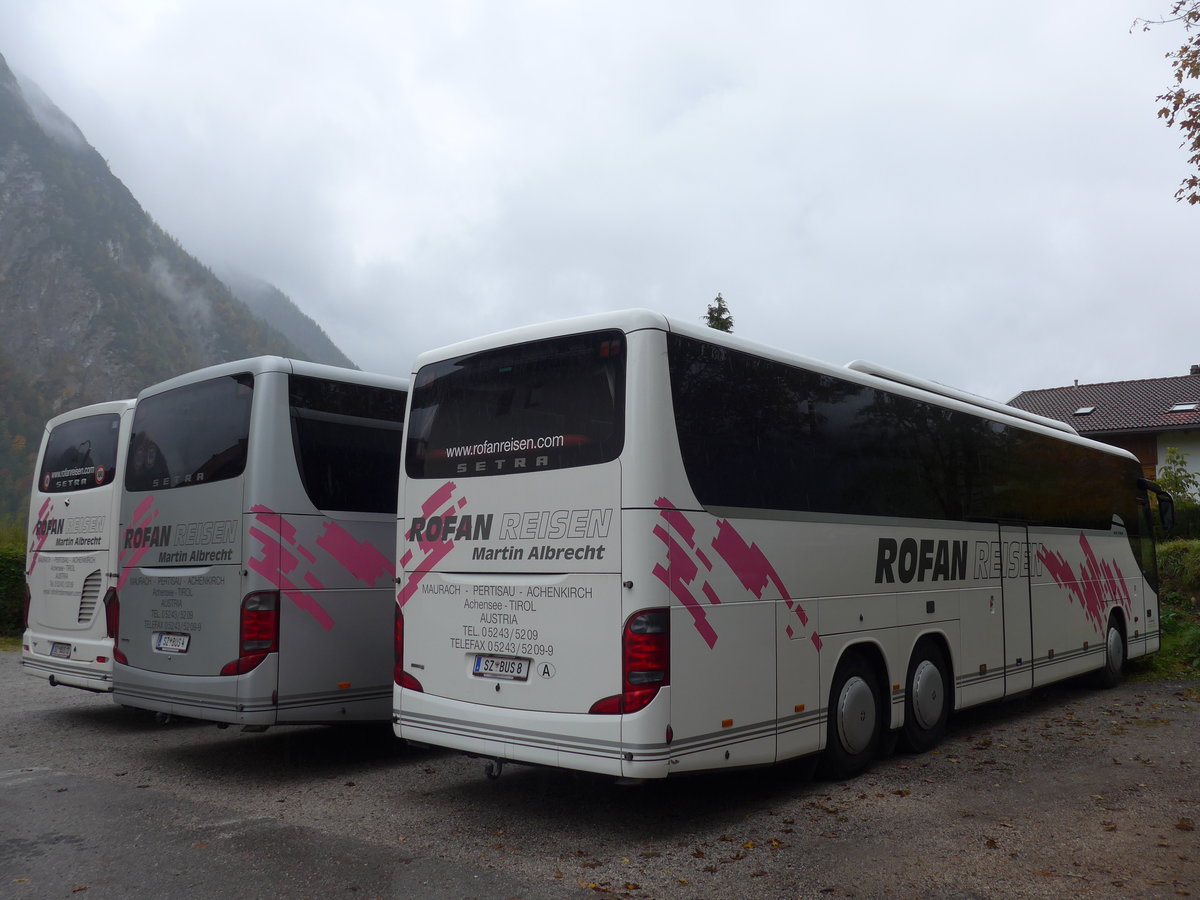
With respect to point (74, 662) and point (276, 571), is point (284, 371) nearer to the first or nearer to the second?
point (276, 571)

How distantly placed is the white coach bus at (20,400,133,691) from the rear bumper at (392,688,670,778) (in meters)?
4.83

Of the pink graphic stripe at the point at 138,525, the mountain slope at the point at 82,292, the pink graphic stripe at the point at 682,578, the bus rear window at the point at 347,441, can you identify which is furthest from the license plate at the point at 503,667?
the mountain slope at the point at 82,292

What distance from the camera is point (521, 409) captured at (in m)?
6.87

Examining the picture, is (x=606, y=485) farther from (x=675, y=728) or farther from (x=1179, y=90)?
(x=1179, y=90)

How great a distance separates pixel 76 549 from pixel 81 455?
3.57 feet

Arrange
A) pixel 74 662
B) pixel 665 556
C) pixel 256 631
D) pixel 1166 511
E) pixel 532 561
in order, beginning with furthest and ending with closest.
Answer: pixel 1166 511, pixel 74 662, pixel 256 631, pixel 532 561, pixel 665 556

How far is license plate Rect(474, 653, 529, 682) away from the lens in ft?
21.7

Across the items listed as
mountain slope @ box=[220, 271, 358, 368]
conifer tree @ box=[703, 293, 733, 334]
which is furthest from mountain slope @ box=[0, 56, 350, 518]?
conifer tree @ box=[703, 293, 733, 334]

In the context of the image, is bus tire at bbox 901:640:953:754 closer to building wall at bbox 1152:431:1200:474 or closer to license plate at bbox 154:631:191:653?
license plate at bbox 154:631:191:653

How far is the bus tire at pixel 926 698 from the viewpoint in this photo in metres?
8.62

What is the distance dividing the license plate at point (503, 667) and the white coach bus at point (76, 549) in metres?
5.35

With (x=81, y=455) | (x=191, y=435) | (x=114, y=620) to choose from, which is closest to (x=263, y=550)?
(x=191, y=435)

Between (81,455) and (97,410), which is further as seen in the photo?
(81,455)

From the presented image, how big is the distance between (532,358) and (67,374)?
85.3 m
